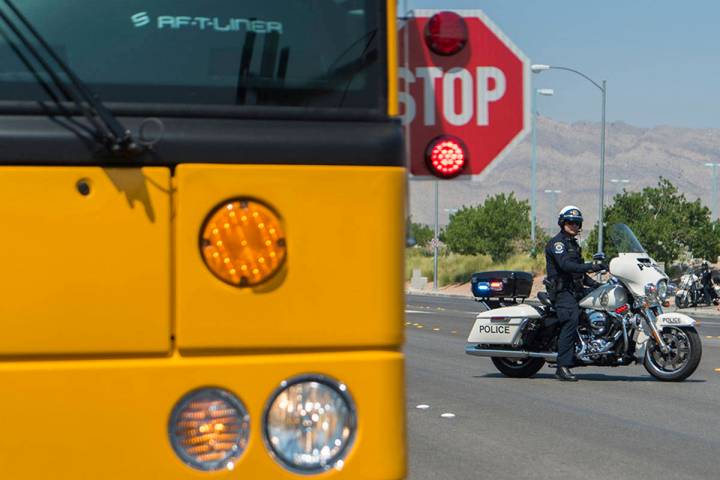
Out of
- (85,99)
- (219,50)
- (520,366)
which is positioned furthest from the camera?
(520,366)

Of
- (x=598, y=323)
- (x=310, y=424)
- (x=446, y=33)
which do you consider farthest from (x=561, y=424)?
(x=310, y=424)

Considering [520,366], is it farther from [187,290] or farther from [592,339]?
[187,290]

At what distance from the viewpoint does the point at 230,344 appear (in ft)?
10.6

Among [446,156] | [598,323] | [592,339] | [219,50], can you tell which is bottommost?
[592,339]

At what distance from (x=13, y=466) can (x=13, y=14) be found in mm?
1106

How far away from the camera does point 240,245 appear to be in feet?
10.5

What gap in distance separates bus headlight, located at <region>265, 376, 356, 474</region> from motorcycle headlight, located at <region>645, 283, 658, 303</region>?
11.3 meters

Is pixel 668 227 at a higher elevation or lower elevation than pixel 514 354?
higher

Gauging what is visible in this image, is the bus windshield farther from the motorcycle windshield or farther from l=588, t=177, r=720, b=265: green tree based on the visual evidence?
l=588, t=177, r=720, b=265: green tree

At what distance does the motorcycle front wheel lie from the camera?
13.8 m

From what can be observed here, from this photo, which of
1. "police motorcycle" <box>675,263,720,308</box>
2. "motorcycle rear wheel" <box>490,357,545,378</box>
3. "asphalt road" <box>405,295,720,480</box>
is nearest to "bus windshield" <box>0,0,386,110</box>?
"asphalt road" <box>405,295,720,480</box>

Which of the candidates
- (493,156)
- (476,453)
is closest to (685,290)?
(476,453)

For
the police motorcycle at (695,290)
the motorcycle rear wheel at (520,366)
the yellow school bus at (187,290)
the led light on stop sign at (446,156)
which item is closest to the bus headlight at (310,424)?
the yellow school bus at (187,290)

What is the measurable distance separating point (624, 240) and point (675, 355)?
1.67 m
